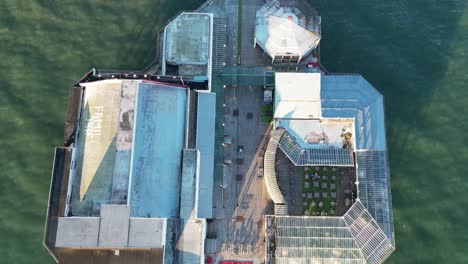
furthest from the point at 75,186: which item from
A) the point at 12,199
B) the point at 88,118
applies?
the point at 12,199

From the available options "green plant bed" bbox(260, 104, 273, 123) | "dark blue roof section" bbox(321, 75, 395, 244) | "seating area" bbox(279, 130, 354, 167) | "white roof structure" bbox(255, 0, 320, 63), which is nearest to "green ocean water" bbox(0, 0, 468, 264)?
"dark blue roof section" bbox(321, 75, 395, 244)

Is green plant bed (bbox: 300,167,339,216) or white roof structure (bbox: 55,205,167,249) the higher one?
green plant bed (bbox: 300,167,339,216)

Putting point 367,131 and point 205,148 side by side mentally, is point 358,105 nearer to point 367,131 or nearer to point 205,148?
point 367,131

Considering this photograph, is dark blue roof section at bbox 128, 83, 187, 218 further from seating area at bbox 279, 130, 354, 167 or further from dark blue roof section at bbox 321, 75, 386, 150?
dark blue roof section at bbox 321, 75, 386, 150

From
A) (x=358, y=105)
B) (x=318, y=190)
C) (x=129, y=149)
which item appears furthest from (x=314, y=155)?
(x=129, y=149)

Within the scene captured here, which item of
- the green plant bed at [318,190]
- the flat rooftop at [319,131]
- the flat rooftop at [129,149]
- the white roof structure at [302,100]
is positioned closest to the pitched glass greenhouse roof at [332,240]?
the green plant bed at [318,190]

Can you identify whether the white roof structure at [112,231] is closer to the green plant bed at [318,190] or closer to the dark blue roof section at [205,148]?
the dark blue roof section at [205,148]

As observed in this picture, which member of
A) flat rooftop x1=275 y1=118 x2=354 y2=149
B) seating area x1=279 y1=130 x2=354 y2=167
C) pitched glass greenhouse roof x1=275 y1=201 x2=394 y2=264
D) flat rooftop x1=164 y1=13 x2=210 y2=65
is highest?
flat rooftop x1=164 y1=13 x2=210 y2=65
